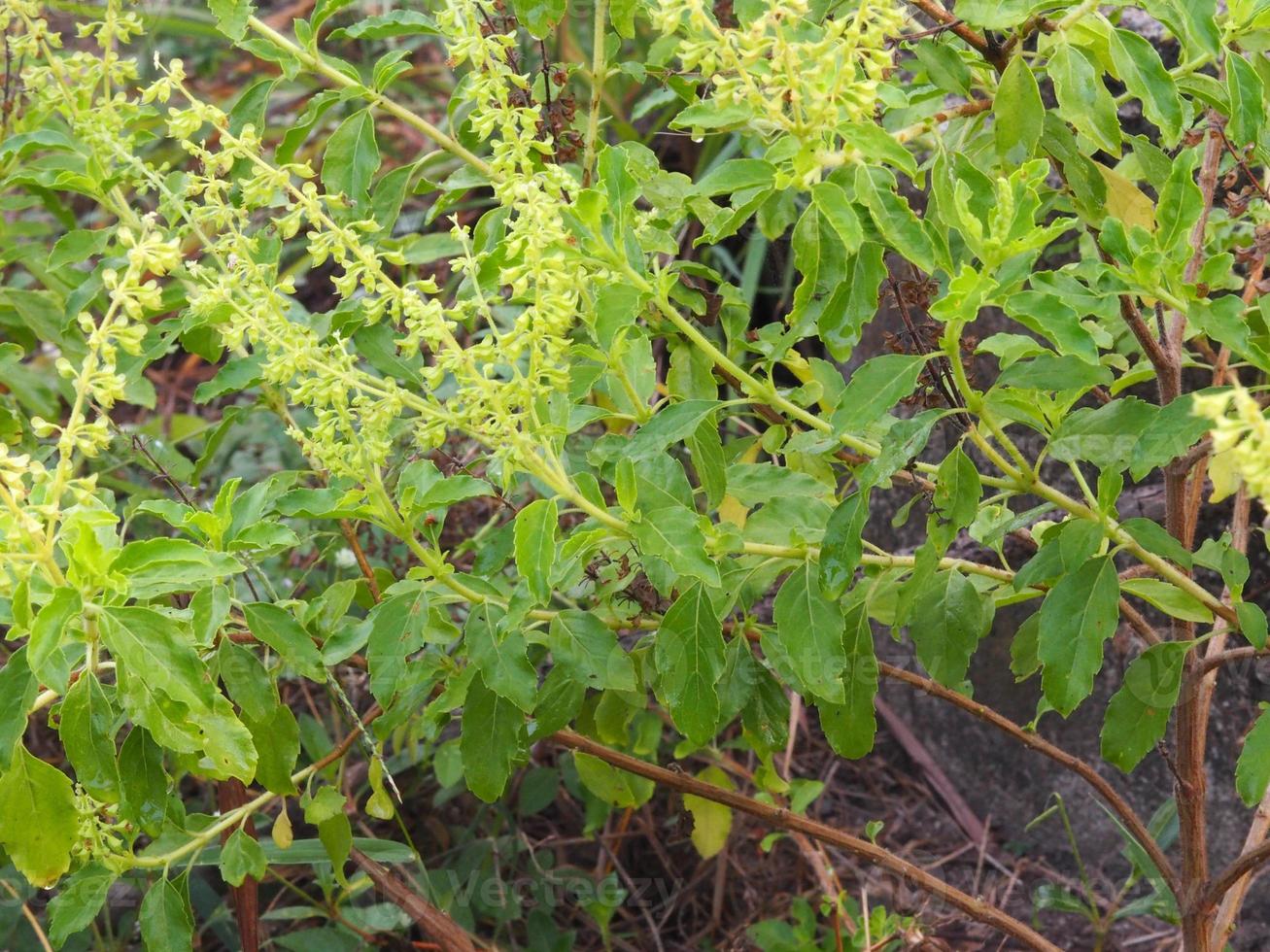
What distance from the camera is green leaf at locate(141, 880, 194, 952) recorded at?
161cm

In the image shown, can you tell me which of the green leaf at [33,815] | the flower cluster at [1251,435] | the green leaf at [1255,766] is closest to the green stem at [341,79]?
the green leaf at [33,815]

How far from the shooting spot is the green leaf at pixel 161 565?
4.07 feet

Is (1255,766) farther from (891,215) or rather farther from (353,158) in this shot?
(353,158)

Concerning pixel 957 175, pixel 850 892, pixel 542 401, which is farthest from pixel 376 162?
pixel 850 892

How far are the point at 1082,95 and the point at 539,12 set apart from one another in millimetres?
600

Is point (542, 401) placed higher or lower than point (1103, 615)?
higher

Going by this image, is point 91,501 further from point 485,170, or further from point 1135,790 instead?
point 1135,790

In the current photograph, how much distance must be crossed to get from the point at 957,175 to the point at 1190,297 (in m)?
0.24

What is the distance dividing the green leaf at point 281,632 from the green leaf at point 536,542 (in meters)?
0.30

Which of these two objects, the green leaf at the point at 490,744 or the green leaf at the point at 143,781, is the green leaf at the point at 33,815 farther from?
the green leaf at the point at 490,744

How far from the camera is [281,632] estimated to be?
1.42 metres

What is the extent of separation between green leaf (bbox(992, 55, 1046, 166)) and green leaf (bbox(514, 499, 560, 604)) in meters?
0.58

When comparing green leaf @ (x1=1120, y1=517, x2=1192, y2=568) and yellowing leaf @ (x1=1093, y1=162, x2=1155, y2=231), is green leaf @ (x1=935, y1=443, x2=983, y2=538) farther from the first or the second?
yellowing leaf @ (x1=1093, y1=162, x2=1155, y2=231)

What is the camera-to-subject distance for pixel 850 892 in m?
2.49
